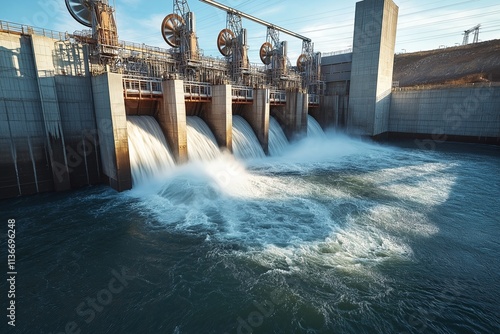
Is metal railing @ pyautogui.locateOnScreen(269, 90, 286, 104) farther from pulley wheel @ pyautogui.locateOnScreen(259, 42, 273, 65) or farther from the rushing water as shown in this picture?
the rushing water

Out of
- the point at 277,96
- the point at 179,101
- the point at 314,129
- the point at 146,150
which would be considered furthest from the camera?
the point at 314,129

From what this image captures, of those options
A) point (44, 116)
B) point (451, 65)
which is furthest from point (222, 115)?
point (451, 65)

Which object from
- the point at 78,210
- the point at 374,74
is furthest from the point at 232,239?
the point at 374,74

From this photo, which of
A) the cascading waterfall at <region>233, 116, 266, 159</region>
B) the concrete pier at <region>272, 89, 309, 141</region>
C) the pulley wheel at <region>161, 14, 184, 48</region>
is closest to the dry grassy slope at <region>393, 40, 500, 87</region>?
the concrete pier at <region>272, 89, 309, 141</region>

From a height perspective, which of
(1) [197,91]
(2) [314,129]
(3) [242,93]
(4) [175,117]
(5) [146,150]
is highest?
(3) [242,93]

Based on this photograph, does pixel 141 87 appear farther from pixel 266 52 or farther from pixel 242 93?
pixel 266 52

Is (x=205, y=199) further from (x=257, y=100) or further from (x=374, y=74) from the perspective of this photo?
(x=374, y=74)

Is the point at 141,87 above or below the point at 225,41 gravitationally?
below

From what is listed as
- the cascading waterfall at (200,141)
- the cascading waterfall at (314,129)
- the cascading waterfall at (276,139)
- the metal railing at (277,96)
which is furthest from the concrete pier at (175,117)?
the cascading waterfall at (314,129)
